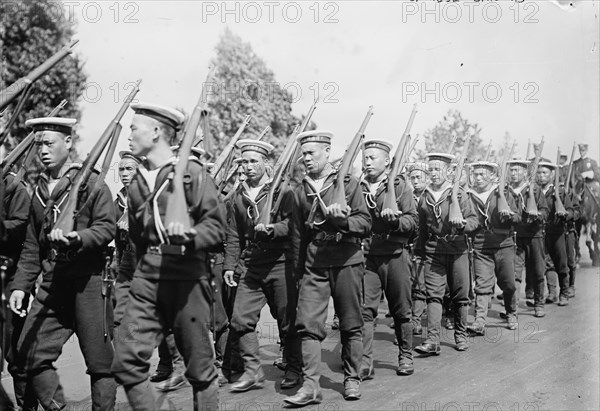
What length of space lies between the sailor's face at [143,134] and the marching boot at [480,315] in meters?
5.69

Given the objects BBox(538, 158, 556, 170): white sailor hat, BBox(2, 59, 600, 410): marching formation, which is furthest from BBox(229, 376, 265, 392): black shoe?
BBox(538, 158, 556, 170): white sailor hat

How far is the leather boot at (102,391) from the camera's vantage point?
5.31 m

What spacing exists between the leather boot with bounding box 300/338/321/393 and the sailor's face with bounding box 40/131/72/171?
8.13 feet

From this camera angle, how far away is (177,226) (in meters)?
4.38

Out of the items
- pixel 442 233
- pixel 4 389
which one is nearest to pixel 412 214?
pixel 442 233

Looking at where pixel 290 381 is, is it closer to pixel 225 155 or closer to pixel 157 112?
pixel 225 155

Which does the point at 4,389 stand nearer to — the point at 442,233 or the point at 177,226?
the point at 177,226

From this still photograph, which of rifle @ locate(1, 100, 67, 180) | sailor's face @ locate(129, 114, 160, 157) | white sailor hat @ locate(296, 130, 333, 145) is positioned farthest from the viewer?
white sailor hat @ locate(296, 130, 333, 145)

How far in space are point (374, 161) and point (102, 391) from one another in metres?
3.74

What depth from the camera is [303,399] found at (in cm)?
600

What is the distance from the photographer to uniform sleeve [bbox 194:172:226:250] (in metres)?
4.60

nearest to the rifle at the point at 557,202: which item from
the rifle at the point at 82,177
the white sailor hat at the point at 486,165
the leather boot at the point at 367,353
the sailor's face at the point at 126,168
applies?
the white sailor hat at the point at 486,165

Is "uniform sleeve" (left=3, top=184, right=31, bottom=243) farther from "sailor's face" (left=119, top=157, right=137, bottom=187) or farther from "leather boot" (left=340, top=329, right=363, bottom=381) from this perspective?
"leather boot" (left=340, top=329, right=363, bottom=381)

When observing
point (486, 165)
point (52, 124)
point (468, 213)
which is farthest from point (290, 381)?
point (486, 165)
